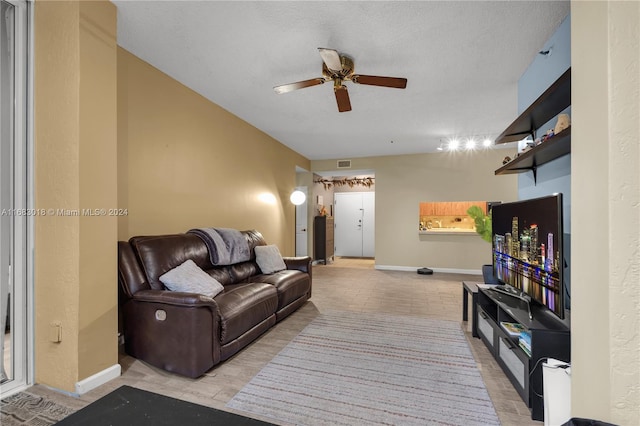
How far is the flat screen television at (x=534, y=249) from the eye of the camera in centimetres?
171

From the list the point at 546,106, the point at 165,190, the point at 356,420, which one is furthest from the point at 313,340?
the point at 546,106

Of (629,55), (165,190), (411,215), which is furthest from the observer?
(411,215)

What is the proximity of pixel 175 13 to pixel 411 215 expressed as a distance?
5.64 meters

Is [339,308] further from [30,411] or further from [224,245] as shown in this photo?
[30,411]

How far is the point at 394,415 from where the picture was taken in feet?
5.59

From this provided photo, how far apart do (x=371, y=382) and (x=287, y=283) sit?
1.52m

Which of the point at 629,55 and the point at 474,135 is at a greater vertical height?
the point at 474,135

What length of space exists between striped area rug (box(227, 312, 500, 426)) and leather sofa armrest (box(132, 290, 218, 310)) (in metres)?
0.65

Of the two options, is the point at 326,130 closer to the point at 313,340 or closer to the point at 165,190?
the point at 165,190

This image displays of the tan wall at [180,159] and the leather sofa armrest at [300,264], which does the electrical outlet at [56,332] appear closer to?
the tan wall at [180,159]

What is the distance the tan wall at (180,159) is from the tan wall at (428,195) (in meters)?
3.02

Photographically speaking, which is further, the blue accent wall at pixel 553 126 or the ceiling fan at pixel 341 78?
the ceiling fan at pixel 341 78

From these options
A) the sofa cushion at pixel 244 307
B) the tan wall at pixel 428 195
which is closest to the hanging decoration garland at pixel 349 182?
the tan wall at pixel 428 195

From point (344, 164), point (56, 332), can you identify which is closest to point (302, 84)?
point (56, 332)
